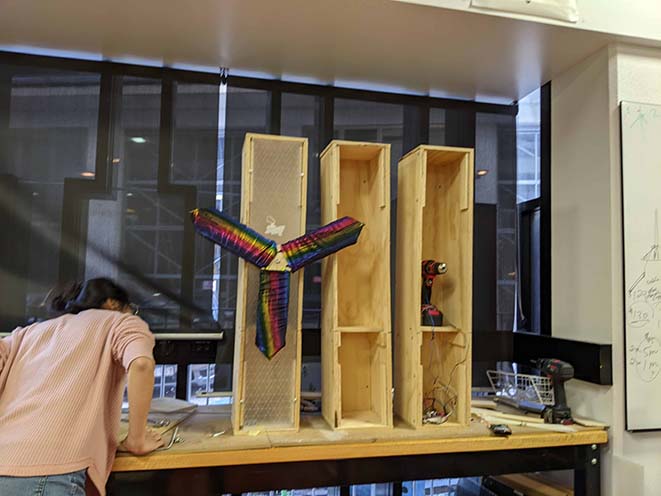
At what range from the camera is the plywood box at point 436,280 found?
1969 mm

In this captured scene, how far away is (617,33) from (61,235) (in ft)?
7.82

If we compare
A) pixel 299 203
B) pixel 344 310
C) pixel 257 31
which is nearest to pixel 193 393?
pixel 344 310

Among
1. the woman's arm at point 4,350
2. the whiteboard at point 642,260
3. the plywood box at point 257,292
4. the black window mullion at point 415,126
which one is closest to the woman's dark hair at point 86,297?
the woman's arm at point 4,350

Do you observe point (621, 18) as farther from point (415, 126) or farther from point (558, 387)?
point (558, 387)

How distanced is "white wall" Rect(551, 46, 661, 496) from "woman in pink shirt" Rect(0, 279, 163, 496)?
170 centimetres

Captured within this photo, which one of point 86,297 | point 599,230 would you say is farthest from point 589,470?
point 86,297

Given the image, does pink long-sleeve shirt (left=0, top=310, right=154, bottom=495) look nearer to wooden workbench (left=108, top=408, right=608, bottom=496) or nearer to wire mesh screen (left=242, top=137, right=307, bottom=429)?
wooden workbench (left=108, top=408, right=608, bottom=496)

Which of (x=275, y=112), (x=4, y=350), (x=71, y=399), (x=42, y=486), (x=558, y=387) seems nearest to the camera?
(x=42, y=486)

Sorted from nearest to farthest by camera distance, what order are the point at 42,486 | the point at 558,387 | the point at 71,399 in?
the point at 42,486
the point at 71,399
the point at 558,387

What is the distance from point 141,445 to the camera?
1.63 m

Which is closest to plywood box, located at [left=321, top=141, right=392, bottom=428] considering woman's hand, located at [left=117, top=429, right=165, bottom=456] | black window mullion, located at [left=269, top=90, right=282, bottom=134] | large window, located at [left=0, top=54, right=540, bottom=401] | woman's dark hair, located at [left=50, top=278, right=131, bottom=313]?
large window, located at [left=0, top=54, right=540, bottom=401]

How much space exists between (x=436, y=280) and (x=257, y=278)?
77 cm

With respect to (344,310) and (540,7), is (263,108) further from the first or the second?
(540,7)

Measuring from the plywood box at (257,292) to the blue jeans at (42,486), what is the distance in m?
0.55
